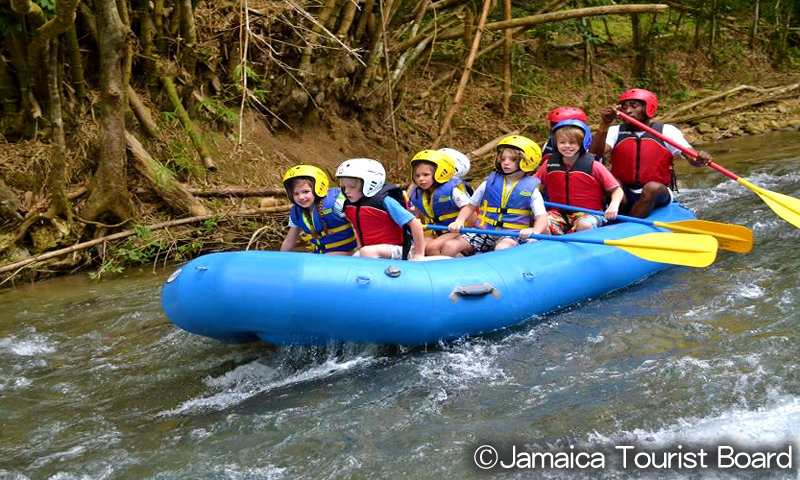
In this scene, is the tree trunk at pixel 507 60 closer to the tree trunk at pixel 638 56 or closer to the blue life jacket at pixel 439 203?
the tree trunk at pixel 638 56

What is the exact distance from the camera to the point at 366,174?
4.83 metres

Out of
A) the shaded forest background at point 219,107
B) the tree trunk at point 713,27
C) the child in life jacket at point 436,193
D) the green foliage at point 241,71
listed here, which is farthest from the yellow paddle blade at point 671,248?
the tree trunk at point 713,27

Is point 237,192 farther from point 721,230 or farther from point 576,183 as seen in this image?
point 721,230

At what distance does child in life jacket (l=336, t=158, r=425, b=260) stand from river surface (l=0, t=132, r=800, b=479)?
634mm

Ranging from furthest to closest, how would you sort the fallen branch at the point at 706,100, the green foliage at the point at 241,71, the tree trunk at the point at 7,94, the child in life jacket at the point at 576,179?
the fallen branch at the point at 706,100 → the tree trunk at the point at 7,94 → the child in life jacket at the point at 576,179 → the green foliage at the point at 241,71

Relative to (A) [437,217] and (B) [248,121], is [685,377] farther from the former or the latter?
(B) [248,121]

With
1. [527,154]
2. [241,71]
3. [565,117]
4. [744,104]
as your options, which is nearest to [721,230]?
[527,154]

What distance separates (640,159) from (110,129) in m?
4.11

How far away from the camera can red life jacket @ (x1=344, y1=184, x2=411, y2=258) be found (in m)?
4.91

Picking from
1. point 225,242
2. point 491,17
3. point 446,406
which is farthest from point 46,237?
point 491,17

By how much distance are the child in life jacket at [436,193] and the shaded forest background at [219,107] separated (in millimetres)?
932

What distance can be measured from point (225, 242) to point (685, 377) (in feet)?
14.3

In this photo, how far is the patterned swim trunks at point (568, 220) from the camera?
5758mm

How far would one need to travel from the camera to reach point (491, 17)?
11773 mm
